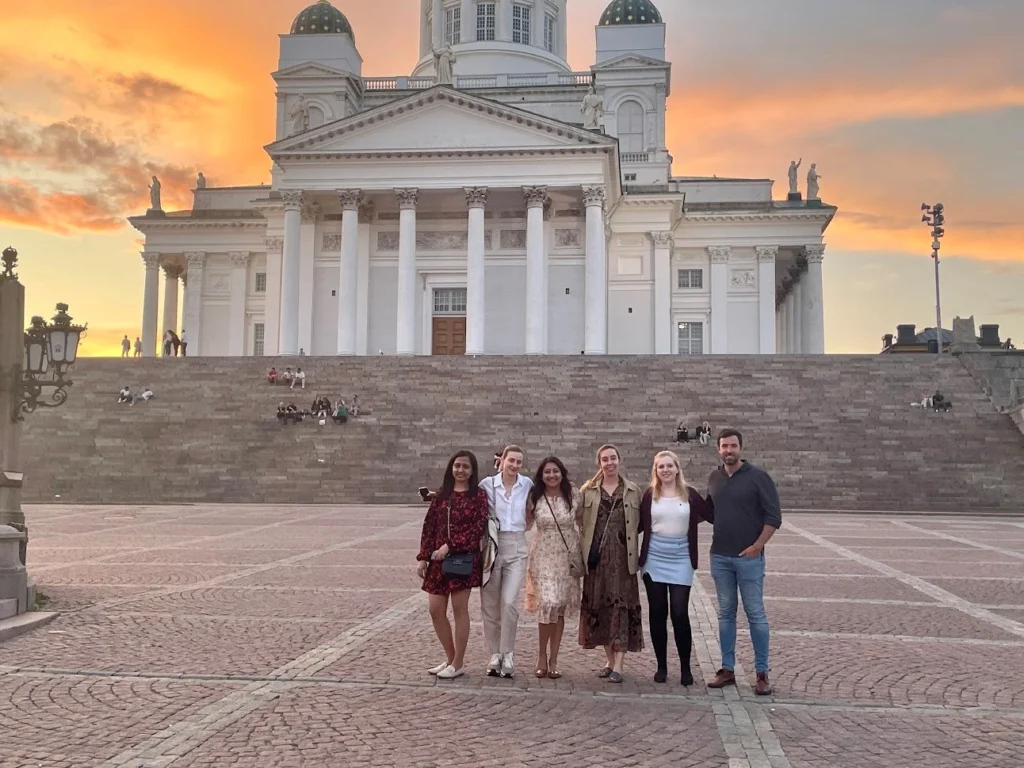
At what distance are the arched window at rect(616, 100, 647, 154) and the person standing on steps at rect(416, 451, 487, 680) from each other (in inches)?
2164

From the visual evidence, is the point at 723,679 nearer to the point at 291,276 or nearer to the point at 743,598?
the point at 743,598

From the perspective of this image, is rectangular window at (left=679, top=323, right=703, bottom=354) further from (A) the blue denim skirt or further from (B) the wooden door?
(A) the blue denim skirt

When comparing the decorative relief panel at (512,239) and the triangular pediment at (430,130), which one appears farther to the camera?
the decorative relief panel at (512,239)

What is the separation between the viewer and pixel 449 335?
4972 cm

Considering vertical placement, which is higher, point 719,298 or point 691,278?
point 691,278

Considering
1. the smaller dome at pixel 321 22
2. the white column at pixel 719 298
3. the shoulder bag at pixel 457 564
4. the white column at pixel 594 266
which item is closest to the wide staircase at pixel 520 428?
the white column at pixel 594 266

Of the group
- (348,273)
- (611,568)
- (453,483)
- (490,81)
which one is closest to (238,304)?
(348,273)

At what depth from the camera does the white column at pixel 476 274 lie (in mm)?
44281

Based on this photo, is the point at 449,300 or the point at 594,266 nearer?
the point at 594,266

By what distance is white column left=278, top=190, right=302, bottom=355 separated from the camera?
45.1m

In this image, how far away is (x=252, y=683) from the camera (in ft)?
23.4

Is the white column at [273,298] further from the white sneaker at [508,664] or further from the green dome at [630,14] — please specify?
the white sneaker at [508,664]

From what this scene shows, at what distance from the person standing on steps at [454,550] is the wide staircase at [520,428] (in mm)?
19747

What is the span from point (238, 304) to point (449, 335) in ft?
53.6
